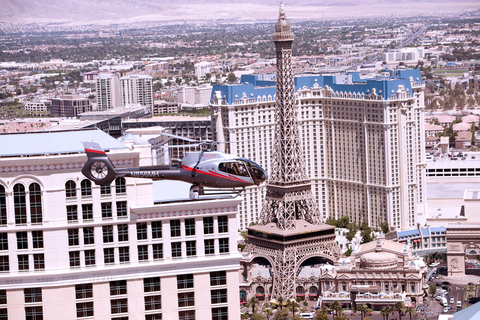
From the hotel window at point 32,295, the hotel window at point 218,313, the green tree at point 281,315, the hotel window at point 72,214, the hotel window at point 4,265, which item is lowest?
the green tree at point 281,315

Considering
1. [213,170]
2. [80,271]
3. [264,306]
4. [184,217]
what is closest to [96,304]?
[80,271]

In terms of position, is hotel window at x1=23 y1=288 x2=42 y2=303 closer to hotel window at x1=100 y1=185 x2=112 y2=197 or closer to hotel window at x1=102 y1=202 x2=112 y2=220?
hotel window at x1=102 y1=202 x2=112 y2=220

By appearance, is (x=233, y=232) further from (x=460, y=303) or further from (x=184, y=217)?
(x=460, y=303)

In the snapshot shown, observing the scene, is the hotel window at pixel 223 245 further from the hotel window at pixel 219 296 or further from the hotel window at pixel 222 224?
the hotel window at pixel 219 296

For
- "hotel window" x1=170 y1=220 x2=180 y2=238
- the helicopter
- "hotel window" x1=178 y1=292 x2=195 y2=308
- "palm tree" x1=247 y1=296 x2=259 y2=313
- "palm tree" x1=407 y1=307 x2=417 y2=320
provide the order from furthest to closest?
1. "palm tree" x1=247 y1=296 x2=259 y2=313
2. "palm tree" x1=407 y1=307 x2=417 y2=320
3. "hotel window" x1=178 y1=292 x2=195 y2=308
4. "hotel window" x1=170 y1=220 x2=180 y2=238
5. the helicopter

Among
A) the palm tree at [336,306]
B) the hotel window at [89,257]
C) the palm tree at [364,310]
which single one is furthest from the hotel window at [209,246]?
the palm tree at [336,306]

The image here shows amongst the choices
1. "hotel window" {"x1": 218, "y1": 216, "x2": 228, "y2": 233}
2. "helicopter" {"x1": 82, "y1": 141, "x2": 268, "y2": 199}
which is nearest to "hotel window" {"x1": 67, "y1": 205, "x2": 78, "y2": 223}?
"hotel window" {"x1": 218, "y1": 216, "x2": 228, "y2": 233}

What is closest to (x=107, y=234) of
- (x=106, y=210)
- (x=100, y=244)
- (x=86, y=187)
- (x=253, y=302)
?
(x=100, y=244)
